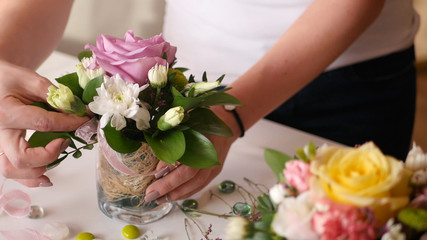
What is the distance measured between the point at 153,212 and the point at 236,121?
0.64ft

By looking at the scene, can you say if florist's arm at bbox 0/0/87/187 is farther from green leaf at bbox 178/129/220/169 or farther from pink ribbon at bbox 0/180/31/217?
green leaf at bbox 178/129/220/169

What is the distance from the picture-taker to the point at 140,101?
0.58 m

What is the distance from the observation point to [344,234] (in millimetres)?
327

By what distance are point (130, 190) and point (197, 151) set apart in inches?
4.8

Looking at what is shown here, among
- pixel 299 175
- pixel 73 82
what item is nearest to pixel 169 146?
pixel 73 82

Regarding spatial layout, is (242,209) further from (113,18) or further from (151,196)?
(113,18)

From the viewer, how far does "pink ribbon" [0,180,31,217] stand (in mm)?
703

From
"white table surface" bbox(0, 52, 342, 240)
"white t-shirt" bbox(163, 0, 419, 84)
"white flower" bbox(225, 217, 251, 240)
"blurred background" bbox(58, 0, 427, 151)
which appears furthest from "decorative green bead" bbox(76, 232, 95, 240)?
"blurred background" bbox(58, 0, 427, 151)

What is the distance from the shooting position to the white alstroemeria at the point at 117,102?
54 cm

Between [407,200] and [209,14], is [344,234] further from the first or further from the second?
[209,14]

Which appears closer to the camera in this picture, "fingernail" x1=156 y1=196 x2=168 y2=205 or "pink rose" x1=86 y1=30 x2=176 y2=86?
"pink rose" x1=86 y1=30 x2=176 y2=86

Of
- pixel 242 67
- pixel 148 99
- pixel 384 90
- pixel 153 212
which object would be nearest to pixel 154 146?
pixel 148 99

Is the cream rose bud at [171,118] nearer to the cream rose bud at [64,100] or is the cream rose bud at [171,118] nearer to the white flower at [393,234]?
the cream rose bud at [64,100]

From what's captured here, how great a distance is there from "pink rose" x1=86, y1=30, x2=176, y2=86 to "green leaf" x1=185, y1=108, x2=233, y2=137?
0.08 meters
